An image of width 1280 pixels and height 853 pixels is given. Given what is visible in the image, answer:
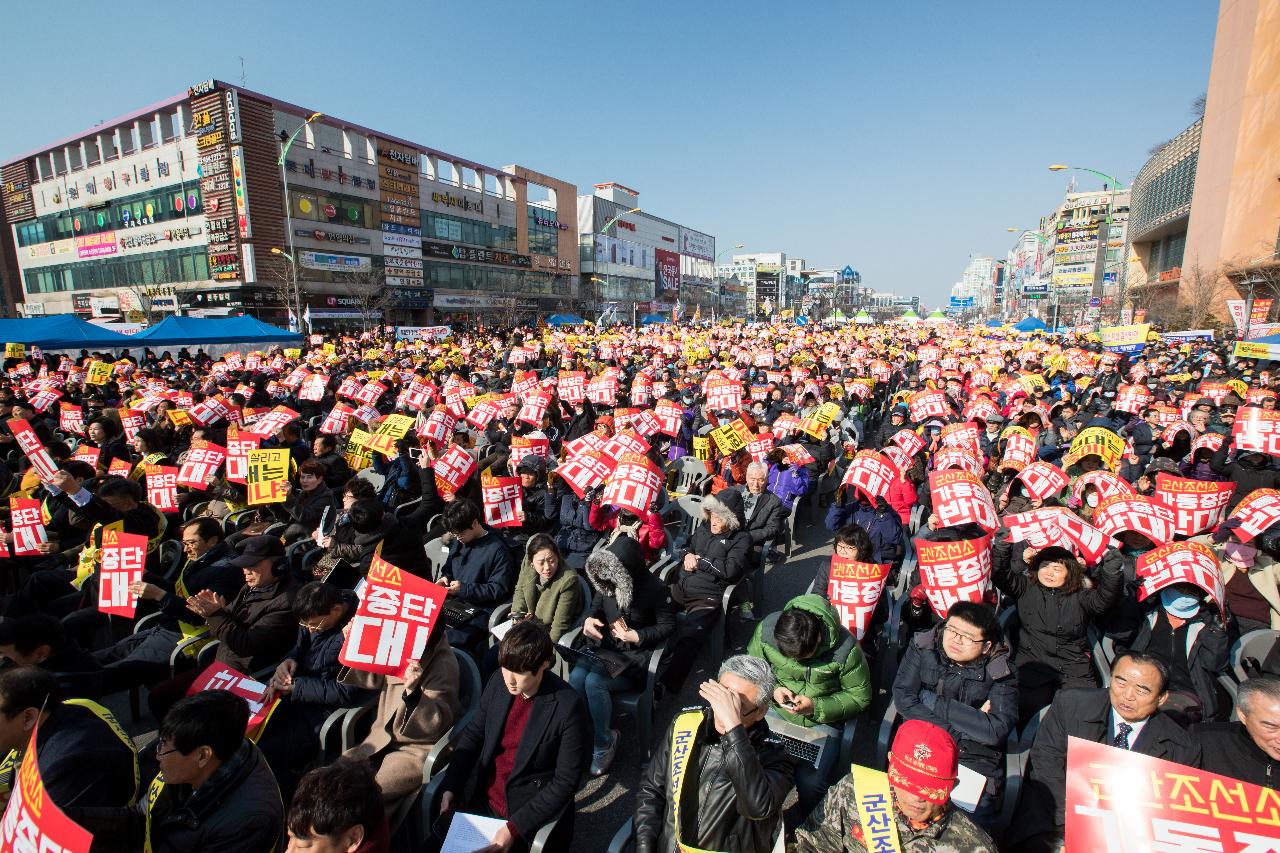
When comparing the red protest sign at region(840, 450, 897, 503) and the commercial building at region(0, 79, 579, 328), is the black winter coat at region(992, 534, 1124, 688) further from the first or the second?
the commercial building at region(0, 79, 579, 328)

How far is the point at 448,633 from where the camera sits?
15.4 ft

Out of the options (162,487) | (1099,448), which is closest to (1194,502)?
(1099,448)

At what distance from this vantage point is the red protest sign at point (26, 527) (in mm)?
5812

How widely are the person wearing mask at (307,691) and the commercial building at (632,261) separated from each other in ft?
220

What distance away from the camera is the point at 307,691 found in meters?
3.66

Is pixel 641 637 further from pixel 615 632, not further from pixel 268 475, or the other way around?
pixel 268 475

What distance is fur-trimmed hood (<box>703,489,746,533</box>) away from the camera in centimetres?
528

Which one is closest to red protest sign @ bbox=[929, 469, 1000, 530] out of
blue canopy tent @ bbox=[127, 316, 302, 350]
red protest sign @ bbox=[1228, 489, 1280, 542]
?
red protest sign @ bbox=[1228, 489, 1280, 542]

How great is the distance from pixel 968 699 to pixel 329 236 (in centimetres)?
5011

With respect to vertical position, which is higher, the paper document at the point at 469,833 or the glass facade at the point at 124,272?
the glass facade at the point at 124,272

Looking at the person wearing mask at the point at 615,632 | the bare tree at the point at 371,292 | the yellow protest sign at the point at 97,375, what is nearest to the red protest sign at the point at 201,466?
the person wearing mask at the point at 615,632

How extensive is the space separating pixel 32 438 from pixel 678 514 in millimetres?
7888

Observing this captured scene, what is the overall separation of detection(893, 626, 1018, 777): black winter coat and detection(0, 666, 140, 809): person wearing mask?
387 cm

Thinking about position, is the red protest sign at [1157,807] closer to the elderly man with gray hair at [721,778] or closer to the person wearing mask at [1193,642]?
the elderly man with gray hair at [721,778]
